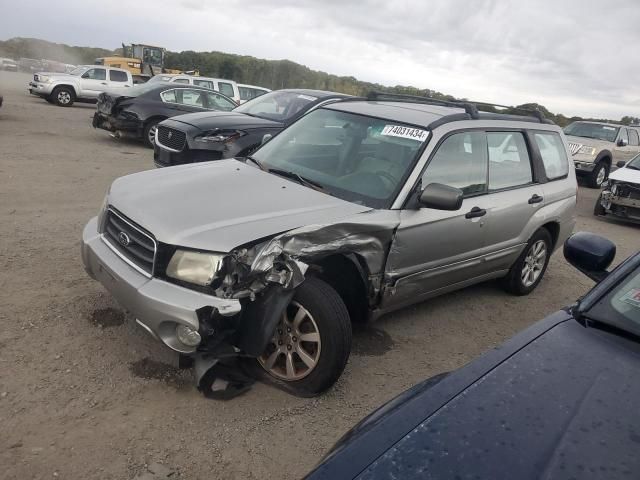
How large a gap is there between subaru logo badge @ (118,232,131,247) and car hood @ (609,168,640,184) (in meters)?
9.20

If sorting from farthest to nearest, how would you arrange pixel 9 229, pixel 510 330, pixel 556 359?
pixel 9 229
pixel 510 330
pixel 556 359

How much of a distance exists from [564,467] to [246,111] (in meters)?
8.18

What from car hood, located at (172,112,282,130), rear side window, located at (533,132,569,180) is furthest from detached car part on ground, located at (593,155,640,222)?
car hood, located at (172,112,282,130)

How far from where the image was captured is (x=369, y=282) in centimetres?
343

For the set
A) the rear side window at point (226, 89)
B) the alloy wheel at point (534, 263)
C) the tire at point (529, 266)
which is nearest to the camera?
the tire at point (529, 266)

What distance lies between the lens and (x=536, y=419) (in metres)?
1.65

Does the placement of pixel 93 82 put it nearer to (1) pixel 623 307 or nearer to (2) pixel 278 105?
(2) pixel 278 105

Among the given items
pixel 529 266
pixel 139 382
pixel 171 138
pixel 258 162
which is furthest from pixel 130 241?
pixel 171 138

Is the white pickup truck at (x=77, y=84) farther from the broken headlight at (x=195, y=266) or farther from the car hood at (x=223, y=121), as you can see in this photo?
the broken headlight at (x=195, y=266)

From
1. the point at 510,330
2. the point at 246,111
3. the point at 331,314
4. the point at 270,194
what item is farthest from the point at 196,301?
the point at 246,111

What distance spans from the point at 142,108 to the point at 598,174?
38.5 ft

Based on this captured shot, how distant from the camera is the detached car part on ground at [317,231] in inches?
112

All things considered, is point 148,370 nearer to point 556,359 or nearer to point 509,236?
point 556,359

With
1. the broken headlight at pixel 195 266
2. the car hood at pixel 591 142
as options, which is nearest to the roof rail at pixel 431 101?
the broken headlight at pixel 195 266
